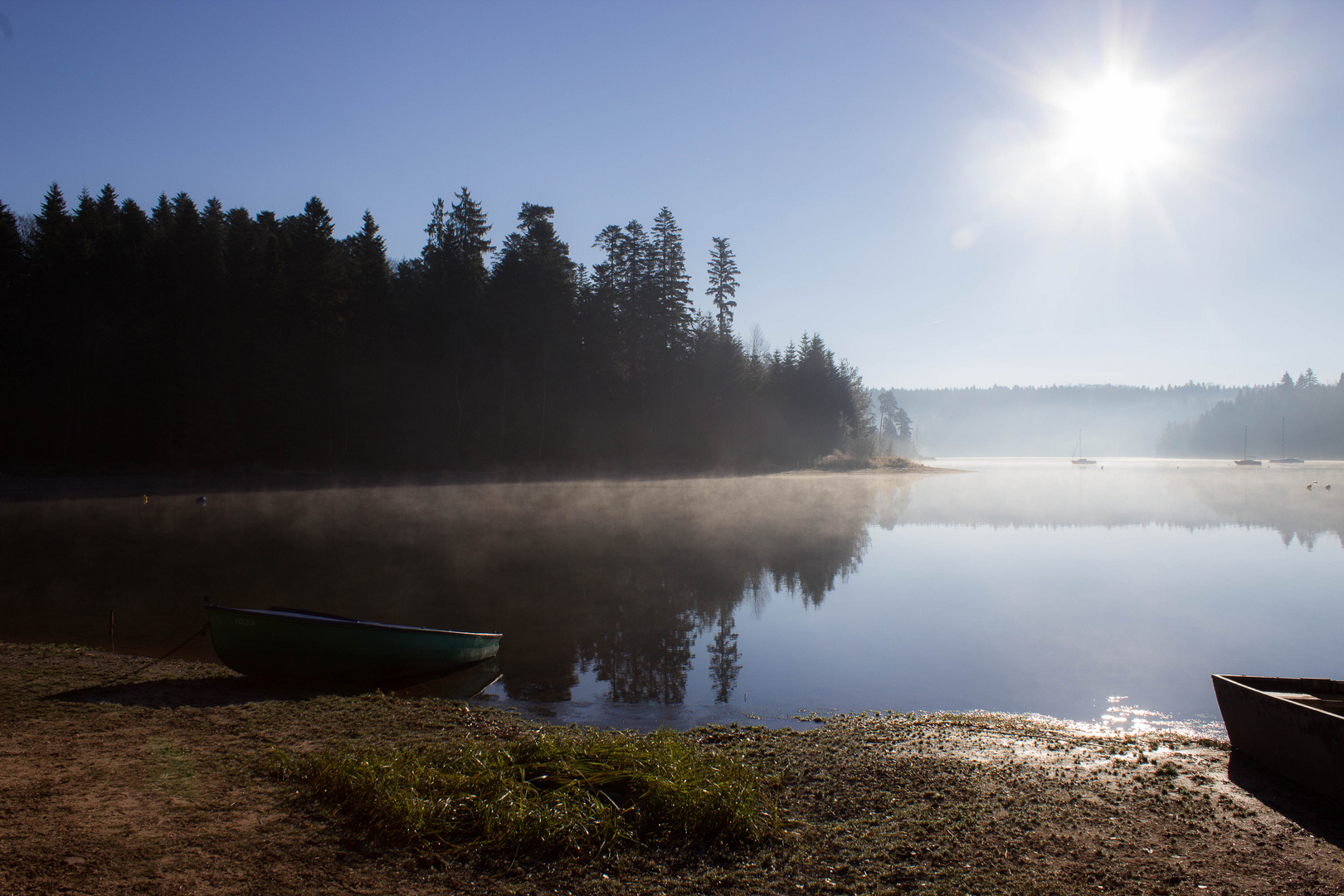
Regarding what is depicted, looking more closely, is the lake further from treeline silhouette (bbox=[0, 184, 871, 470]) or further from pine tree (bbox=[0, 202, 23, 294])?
pine tree (bbox=[0, 202, 23, 294])

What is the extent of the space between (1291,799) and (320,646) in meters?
10.9

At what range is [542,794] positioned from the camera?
552 cm

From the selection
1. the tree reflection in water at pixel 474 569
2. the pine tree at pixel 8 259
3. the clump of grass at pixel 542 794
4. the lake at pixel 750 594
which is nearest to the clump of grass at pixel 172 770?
the clump of grass at pixel 542 794

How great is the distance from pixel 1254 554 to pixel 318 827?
2854 cm

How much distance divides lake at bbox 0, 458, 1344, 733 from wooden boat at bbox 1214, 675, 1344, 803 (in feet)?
5.27

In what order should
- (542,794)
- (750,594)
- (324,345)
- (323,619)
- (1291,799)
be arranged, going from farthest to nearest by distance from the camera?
(324,345) → (750,594) → (323,619) → (1291,799) → (542,794)

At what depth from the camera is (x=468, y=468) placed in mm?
53375

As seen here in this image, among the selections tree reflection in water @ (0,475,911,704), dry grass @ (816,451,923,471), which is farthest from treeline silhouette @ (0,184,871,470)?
dry grass @ (816,451,923,471)

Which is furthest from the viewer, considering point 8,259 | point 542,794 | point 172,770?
point 8,259

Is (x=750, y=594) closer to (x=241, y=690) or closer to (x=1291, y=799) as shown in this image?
(x=241, y=690)

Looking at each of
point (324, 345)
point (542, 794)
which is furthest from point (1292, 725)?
point (324, 345)

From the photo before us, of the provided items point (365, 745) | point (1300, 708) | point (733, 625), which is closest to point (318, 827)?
point (365, 745)

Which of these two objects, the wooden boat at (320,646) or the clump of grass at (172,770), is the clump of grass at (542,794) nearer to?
the clump of grass at (172,770)

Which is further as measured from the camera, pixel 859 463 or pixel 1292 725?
pixel 859 463
